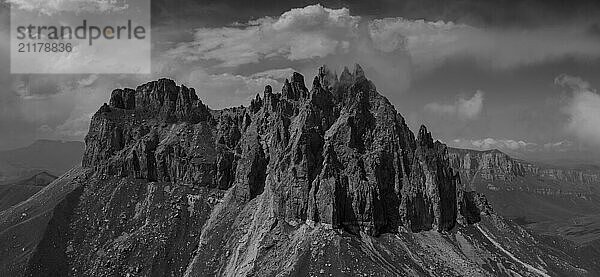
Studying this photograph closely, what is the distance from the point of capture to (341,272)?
7859 inches

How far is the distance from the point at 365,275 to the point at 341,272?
991 cm

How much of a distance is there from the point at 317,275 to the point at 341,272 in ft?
32.5

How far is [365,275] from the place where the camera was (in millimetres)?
199750

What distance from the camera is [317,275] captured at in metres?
200

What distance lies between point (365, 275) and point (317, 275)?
64.5 feet
